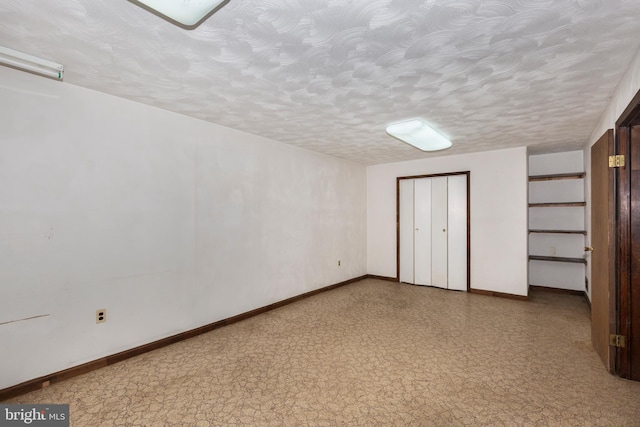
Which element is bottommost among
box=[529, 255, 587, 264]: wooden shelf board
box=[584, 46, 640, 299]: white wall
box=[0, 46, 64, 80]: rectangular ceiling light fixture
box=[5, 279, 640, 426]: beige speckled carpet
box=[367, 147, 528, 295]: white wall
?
box=[5, 279, 640, 426]: beige speckled carpet

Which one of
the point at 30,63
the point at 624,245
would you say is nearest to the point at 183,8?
the point at 30,63

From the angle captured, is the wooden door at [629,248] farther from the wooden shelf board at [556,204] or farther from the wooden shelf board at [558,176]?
the wooden shelf board at [558,176]

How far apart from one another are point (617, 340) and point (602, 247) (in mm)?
774

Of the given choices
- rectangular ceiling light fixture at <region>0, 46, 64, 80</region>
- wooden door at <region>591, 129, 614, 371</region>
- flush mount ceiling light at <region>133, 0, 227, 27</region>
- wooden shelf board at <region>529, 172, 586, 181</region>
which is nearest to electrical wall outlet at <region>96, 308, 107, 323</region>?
rectangular ceiling light fixture at <region>0, 46, 64, 80</region>

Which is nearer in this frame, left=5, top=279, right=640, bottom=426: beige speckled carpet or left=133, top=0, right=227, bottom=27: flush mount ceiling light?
left=133, top=0, right=227, bottom=27: flush mount ceiling light

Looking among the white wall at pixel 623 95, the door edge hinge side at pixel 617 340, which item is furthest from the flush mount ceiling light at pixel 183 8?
the door edge hinge side at pixel 617 340

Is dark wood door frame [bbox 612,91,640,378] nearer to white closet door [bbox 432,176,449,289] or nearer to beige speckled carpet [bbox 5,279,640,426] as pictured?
beige speckled carpet [bbox 5,279,640,426]

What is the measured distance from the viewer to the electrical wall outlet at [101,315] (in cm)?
258

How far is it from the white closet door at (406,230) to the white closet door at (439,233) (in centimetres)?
40

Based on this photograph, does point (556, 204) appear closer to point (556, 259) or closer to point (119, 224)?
point (556, 259)

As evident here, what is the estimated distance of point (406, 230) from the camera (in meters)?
5.70

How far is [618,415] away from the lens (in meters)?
1.96

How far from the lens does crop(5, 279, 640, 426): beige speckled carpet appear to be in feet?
6.47

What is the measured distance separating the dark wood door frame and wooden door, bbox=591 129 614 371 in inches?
1.5
